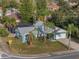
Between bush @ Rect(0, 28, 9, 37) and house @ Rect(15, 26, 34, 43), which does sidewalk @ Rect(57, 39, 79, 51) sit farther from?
bush @ Rect(0, 28, 9, 37)

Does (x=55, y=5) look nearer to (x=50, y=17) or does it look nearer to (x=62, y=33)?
(x=50, y=17)

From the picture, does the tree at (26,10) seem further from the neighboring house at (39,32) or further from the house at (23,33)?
the house at (23,33)

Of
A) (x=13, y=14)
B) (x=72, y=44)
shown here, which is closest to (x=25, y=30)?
(x=72, y=44)

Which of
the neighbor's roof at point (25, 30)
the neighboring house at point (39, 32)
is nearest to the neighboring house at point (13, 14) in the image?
the neighboring house at point (39, 32)

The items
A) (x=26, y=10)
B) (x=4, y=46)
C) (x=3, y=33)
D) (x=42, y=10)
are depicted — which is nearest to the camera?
(x=4, y=46)

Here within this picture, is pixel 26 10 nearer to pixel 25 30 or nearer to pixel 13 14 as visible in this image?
pixel 13 14

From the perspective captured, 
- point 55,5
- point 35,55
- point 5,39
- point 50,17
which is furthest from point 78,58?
point 55,5

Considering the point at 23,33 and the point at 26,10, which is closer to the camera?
the point at 23,33
